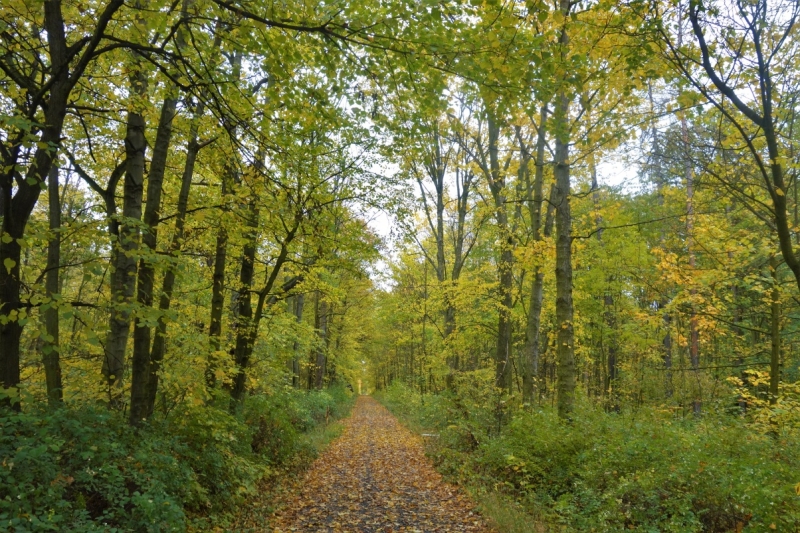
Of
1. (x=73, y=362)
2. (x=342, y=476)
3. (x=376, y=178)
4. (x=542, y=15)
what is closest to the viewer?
(x=542, y=15)

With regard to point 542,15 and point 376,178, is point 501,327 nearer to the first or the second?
point 376,178

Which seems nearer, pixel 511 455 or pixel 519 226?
pixel 511 455

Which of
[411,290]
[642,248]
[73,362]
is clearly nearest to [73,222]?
[73,362]

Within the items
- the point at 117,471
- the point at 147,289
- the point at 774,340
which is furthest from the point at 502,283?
the point at 117,471

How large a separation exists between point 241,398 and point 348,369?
2427cm

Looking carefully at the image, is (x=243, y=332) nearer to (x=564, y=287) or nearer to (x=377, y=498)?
(x=377, y=498)

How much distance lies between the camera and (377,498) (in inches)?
300

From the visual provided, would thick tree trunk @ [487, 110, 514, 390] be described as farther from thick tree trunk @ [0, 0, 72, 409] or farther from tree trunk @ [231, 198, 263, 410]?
thick tree trunk @ [0, 0, 72, 409]

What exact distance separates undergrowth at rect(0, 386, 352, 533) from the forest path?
3.51 feet

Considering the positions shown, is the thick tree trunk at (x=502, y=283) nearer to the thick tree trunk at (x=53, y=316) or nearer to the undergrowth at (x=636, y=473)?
the undergrowth at (x=636, y=473)

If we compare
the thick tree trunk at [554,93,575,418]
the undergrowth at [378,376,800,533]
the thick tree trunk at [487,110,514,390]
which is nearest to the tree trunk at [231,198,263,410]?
the undergrowth at [378,376,800,533]

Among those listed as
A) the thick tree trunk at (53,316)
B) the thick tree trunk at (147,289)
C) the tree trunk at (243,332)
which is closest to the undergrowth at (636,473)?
the tree trunk at (243,332)

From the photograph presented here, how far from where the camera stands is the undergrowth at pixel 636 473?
4684 mm

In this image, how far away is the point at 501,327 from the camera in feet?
44.3
